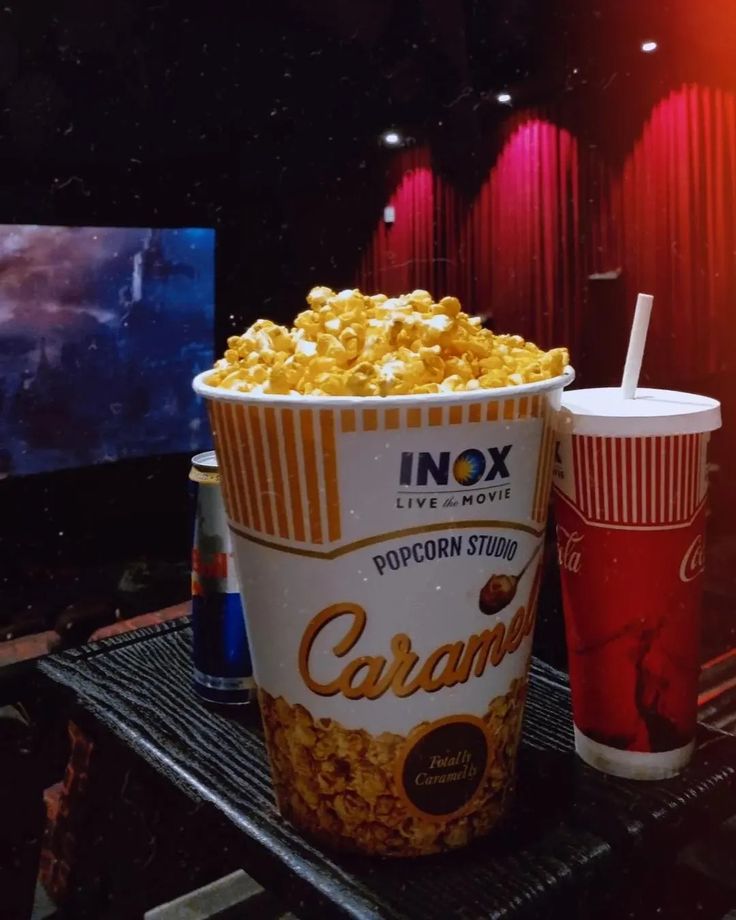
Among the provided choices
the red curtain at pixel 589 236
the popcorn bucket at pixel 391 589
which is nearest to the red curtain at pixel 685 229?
the red curtain at pixel 589 236

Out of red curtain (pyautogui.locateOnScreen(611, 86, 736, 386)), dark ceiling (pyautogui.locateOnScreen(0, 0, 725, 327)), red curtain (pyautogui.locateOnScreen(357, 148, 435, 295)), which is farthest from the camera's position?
red curtain (pyautogui.locateOnScreen(357, 148, 435, 295))

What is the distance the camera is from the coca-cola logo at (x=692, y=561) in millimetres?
543

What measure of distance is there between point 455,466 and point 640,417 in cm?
13

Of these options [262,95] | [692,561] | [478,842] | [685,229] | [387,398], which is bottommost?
[478,842]

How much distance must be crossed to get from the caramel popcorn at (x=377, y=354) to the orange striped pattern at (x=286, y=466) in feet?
0.06

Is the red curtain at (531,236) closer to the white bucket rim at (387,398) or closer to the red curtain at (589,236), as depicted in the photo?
A: the red curtain at (589,236)

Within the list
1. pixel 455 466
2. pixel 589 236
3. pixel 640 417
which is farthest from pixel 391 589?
pixel 589 236

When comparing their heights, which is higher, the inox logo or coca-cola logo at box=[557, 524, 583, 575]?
the inox logo

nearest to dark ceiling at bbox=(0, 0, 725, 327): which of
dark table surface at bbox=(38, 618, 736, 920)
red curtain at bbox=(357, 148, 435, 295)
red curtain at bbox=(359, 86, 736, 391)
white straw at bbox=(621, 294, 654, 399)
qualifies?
red curtain at bbox=(357, 148, 435, 295)

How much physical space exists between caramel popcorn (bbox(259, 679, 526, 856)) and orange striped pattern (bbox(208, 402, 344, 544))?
0.35ft

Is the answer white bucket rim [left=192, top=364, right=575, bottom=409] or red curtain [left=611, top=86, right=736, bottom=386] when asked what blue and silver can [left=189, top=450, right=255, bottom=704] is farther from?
red curtain [left=611, top=86, right=736, bottom=386]

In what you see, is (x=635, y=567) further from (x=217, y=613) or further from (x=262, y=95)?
(x=262, y=95)

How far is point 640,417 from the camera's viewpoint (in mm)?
517

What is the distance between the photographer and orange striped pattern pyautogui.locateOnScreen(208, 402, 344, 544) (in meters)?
0.45
